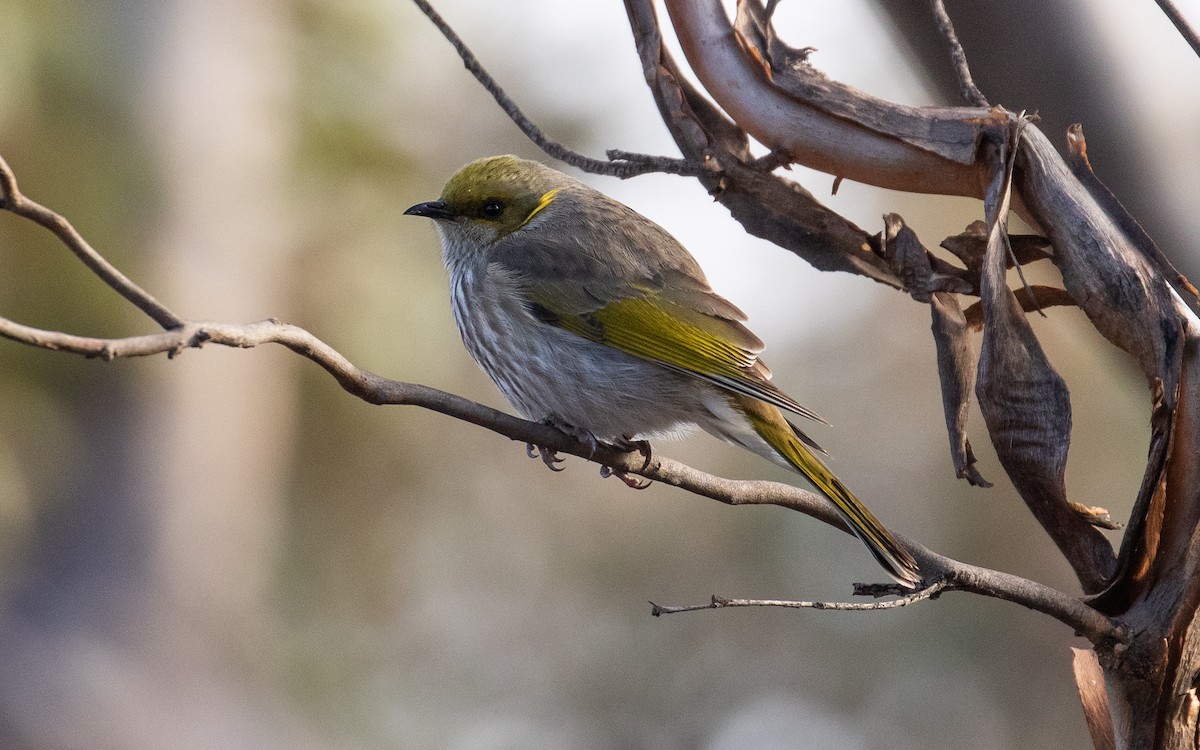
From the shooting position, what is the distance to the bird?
9.80ft

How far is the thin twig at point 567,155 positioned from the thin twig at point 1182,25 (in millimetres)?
950

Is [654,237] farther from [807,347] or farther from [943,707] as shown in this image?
[943,707]

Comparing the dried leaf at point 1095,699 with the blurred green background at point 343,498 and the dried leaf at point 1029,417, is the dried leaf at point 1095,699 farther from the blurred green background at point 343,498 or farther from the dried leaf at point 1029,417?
the blurred green background at point 343,498

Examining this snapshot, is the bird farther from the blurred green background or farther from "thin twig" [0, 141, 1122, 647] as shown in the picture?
the blurred green background

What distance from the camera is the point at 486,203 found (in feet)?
11.6

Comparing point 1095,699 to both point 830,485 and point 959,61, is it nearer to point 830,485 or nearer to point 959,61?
point 830,485

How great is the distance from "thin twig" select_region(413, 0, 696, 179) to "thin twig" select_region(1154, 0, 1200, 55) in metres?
0.95

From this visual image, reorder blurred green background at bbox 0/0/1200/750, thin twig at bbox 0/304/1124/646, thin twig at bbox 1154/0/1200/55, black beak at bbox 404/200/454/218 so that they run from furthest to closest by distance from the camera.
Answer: blurred green background at bbox 0/0/1200/750
black beak at bbox 404/200/454/218
thin twig at bbox 1154/0/1200/55
thin twig at bbox 0/304/1124/646

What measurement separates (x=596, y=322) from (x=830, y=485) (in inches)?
38.4

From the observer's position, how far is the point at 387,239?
866 cm

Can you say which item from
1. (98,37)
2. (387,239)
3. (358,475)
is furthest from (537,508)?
(98,37)

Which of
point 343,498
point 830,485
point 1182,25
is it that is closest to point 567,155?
point 830,485

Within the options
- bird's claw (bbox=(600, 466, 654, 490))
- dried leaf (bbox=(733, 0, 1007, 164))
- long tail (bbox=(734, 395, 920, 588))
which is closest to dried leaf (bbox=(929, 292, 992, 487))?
long tail (bbox=(734, 395, 920, 588))

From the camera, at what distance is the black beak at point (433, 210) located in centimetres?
354
